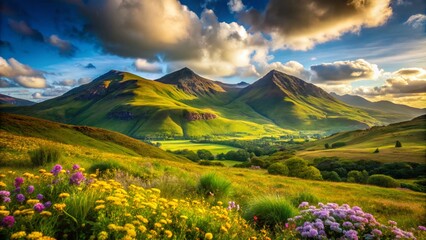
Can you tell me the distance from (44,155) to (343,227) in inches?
645

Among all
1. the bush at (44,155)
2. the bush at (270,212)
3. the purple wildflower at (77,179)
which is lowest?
the bush at (270,212)

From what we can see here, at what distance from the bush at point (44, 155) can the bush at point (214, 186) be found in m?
9.73

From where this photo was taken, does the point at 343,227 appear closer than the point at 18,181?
No

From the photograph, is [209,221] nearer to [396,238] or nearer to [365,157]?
[396,238]

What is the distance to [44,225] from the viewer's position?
5.03m

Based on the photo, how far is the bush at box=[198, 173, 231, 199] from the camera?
12922 millimetres

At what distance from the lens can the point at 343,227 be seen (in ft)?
25.4

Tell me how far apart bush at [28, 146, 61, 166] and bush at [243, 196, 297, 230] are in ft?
41.8

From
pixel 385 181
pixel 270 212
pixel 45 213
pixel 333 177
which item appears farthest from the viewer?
pixel 333 177

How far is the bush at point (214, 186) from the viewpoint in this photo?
12.9 m

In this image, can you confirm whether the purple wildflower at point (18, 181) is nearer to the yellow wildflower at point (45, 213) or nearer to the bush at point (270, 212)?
the yellow wildflower at point (45, 213)

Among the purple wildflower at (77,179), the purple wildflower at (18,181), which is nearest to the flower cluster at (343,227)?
the purple wildflower at (77,179)

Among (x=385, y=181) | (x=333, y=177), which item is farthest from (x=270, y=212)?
(x=333, y=177)

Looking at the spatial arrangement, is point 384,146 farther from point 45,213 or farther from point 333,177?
point 45,213
